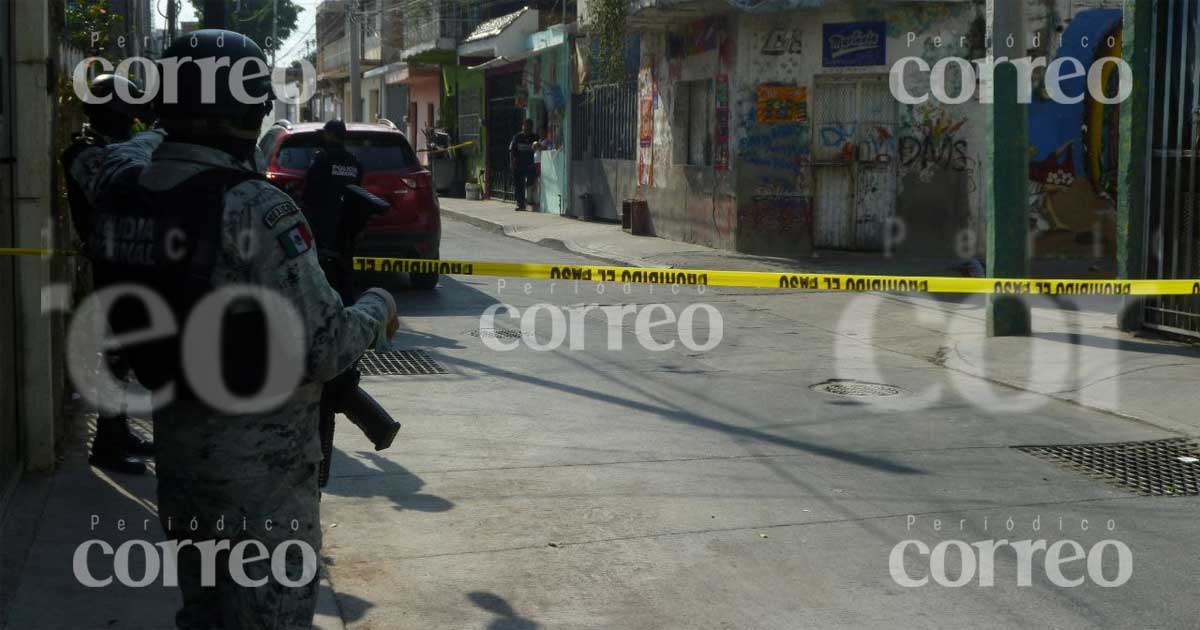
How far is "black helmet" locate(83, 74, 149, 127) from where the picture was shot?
5551 mm

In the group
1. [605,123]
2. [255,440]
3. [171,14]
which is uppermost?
[171,14]

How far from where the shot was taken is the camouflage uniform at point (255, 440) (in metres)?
2.84

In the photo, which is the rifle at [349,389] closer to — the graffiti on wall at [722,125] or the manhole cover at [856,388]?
the manhole cover at [856,388]

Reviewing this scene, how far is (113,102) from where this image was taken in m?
5.55

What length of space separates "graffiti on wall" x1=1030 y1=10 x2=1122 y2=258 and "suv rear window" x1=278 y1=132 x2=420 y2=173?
→ 8.04m

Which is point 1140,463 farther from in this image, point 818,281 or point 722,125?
point 722,125

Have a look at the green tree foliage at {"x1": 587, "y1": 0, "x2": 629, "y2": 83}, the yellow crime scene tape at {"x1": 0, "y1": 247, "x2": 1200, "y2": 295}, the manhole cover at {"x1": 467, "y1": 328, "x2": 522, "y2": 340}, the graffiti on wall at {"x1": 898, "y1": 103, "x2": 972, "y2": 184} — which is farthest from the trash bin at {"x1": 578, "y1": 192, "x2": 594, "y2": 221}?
the yellow crime scene tape at {"x1": 0, "y1": 247, "x2": 1200, "y2": 295}

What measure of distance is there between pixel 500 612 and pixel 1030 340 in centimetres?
666

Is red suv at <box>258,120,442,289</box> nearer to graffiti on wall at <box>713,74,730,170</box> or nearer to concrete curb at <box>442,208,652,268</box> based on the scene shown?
concrete curb at <box>442,208,652,268</box>

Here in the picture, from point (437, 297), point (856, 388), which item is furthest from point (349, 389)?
point (437, 297)

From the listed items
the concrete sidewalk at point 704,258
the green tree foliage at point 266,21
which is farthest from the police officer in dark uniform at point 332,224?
the green tree foliage at point 266,21

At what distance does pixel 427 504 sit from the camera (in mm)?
5723

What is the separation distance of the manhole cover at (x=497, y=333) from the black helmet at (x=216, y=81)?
717 cm

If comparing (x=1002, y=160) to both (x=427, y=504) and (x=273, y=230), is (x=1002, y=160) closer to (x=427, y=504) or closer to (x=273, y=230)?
(x=427, y=504)
